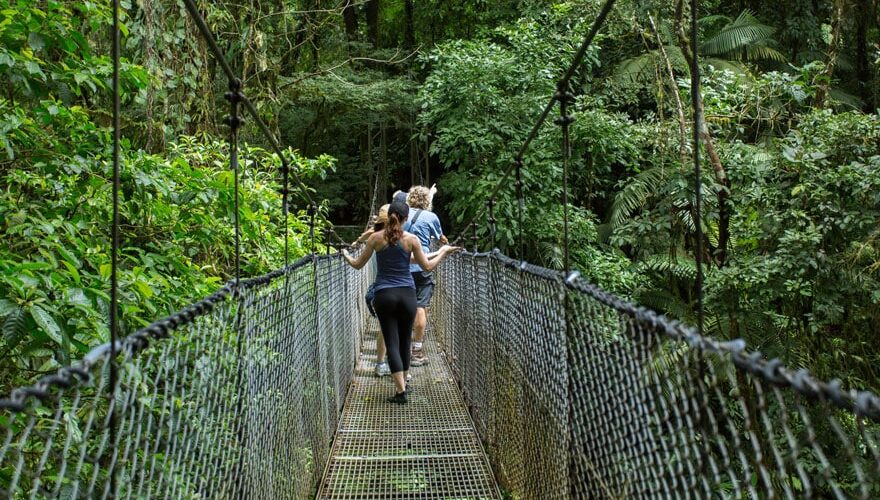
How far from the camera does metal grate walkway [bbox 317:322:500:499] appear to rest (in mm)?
2131

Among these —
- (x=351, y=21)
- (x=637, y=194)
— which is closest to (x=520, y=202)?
(x=637, y=194)

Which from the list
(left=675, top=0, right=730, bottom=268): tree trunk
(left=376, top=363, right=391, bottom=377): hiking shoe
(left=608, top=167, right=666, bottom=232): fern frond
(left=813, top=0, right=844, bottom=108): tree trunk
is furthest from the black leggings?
(left=608, top=167, right=666, bottom=232): fern frond

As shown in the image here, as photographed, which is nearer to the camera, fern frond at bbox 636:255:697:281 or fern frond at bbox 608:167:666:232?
fern frond at bbox 636:255:697:281

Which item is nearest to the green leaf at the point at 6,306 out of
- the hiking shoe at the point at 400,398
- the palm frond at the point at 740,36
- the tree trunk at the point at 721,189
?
the hiking shoe at the point at 400,398

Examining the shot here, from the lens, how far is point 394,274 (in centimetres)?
283

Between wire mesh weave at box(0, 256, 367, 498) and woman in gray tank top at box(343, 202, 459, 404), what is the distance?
1.87 ft

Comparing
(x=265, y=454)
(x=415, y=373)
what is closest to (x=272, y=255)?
(x=415, y=373)

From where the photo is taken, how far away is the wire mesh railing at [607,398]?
0.57 m

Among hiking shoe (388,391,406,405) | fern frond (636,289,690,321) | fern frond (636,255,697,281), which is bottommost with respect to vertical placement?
fern frond (636,289,690,321)

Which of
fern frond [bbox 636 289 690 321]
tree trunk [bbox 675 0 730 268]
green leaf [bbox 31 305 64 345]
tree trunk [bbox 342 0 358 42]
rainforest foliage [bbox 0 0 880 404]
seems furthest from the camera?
tree trunk [bbox 342 0 358 42]

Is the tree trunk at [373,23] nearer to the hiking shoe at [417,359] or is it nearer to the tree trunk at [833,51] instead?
the tree trunk at [833,51]

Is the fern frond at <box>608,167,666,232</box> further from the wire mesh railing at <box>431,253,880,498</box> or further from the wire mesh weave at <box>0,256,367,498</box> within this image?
the wire mesh weave at <box>0,256,367,498</box>

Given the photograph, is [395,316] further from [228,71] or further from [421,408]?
[228,71]

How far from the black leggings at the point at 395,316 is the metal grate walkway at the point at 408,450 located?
27 cm
